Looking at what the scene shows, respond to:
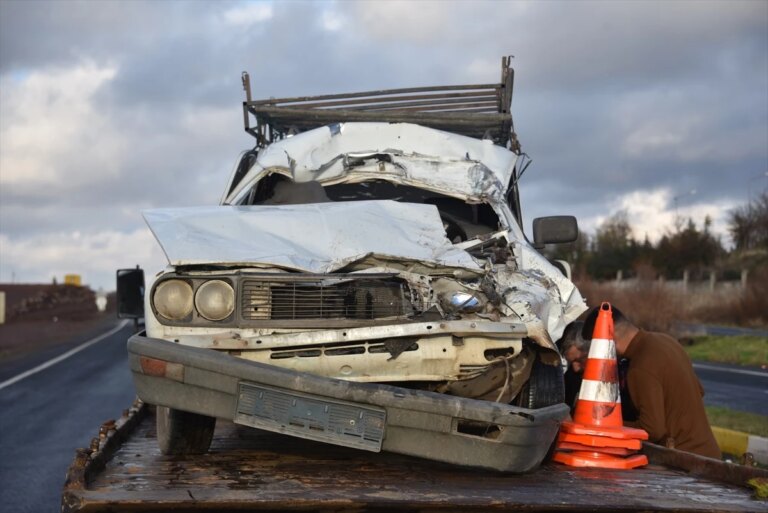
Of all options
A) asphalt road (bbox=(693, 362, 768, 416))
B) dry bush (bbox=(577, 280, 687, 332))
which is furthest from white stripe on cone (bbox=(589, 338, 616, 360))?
dry bush (bbox=(577, 280, 687, 332))

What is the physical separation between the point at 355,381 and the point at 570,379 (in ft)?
8.33

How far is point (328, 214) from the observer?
200 inches

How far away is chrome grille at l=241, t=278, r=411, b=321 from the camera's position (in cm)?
417

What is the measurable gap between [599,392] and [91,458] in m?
2.69

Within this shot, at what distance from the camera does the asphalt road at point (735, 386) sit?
1272cm

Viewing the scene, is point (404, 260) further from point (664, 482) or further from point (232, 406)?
point (664, 482)

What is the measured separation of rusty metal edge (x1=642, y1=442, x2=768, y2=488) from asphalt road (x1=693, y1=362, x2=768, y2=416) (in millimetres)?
6725

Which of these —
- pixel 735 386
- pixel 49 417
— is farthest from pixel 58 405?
pixel 735 386

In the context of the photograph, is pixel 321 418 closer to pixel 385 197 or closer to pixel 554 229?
pixel 554 229

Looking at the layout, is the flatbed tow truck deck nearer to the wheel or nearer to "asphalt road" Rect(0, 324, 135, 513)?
the wheel

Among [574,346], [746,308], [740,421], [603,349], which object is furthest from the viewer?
[746,308]

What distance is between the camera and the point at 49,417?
11.5 metres

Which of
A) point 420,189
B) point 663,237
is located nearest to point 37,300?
point 663,237

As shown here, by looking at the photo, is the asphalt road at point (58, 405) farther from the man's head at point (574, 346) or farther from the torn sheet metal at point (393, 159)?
the man's head at point (574, 346)
